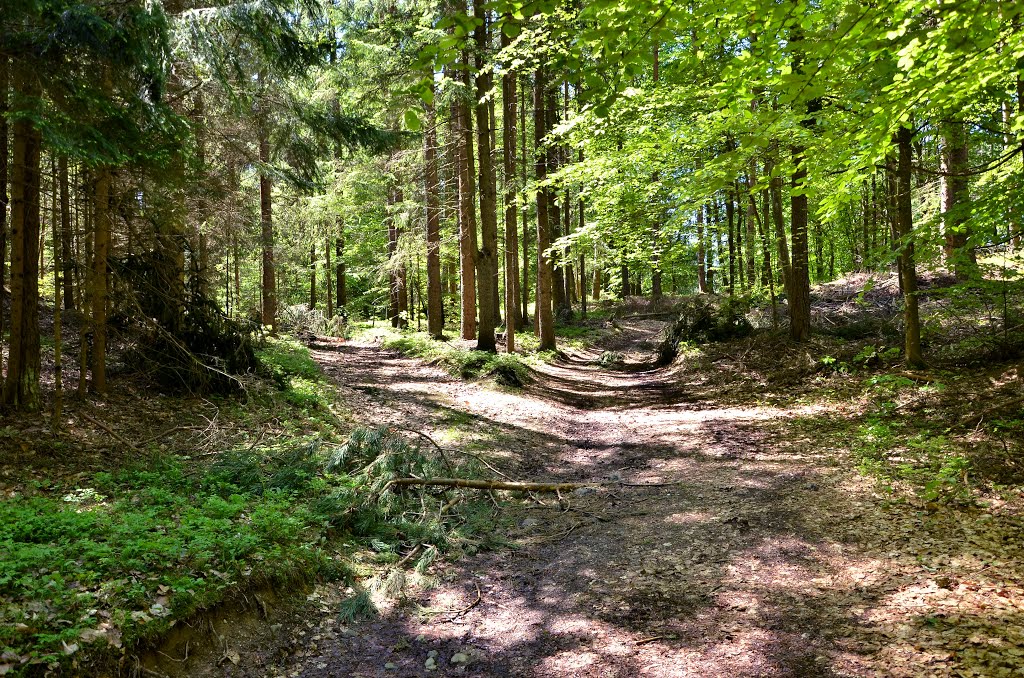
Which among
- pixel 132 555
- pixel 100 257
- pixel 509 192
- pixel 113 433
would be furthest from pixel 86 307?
pixel 509 192

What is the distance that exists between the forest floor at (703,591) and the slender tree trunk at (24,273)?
15.7ft

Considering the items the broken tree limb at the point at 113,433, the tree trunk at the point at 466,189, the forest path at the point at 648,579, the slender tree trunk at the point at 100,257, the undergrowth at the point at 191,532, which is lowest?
the forest path at the point at 648,579

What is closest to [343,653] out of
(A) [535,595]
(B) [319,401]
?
(A) [535,595]

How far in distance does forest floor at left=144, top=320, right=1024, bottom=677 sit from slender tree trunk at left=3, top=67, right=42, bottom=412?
15.7 feet

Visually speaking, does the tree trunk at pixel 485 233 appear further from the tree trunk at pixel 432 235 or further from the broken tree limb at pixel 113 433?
the broken tree limb at pixel 113 433

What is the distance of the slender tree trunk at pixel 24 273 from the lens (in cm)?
624

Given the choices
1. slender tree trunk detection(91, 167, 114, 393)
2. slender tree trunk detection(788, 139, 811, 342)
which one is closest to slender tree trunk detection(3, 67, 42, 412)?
slender tree trunk detection(91, 167, 114, 393)

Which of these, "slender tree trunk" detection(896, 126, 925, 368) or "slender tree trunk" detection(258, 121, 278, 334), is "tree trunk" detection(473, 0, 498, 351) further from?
"slender tree trunk" detection(896, 126, 925, 368)

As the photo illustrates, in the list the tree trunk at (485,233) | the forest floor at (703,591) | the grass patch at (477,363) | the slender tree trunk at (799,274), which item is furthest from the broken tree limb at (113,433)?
the slender tree trunk at (799,274)

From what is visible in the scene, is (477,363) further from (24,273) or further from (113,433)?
(24,273)

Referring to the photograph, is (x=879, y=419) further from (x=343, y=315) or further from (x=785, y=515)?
(x=343, y=315)

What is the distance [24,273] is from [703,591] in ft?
24.7

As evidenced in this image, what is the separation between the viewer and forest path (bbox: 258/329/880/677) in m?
3.52

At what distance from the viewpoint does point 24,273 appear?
636 centimetres
